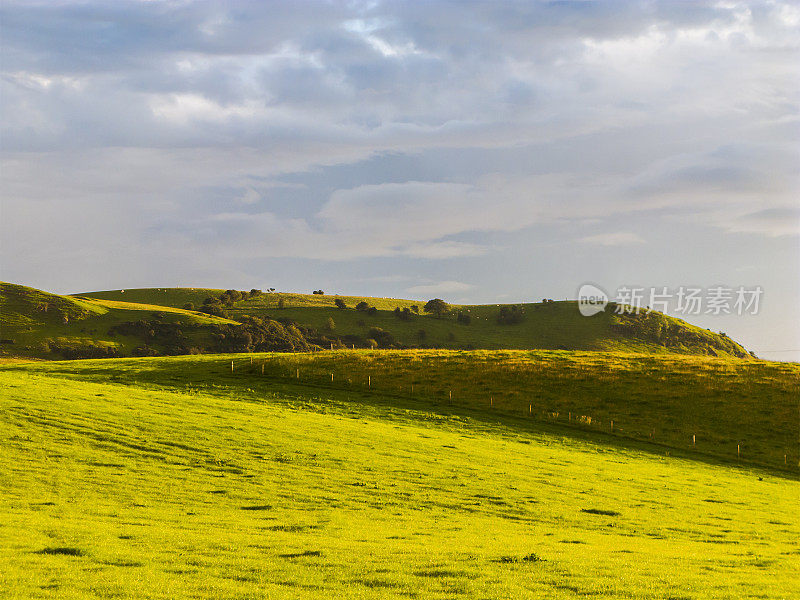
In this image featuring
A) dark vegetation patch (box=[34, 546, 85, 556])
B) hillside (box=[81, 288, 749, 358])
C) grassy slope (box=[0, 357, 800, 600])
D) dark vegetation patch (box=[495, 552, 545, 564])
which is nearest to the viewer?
grassy slope (box=[0, 357, 800, 600])

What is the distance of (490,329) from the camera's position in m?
→ 183

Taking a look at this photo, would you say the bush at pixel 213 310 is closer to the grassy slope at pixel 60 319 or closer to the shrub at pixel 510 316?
the grassy slope at pixel 60 319

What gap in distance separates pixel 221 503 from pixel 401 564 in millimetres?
11163

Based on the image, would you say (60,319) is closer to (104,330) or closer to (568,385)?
(104,330)

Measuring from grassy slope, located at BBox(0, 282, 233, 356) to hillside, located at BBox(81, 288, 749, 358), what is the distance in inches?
1109

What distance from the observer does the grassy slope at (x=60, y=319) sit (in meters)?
125

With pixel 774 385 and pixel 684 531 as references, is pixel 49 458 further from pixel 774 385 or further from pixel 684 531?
pixel 774 385

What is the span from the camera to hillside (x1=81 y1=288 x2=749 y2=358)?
165875mm

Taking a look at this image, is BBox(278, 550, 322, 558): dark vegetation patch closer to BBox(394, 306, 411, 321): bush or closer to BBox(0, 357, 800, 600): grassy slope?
BBox(0, 357, 800, 600): grassy slope

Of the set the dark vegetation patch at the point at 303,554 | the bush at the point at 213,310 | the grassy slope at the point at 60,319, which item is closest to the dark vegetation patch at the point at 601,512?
the dark vegetation patch at the point at 303,554

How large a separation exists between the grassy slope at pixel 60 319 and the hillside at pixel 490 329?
28.2m

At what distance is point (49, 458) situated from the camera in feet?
92.7

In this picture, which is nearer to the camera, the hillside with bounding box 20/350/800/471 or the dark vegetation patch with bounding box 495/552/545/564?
the dark vegetation patch with bounding box 495/552/545/564


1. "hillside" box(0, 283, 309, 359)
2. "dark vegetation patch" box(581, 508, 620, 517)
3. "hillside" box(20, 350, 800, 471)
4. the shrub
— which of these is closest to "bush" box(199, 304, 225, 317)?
"hillside" box(0, 283, 309, 359)
